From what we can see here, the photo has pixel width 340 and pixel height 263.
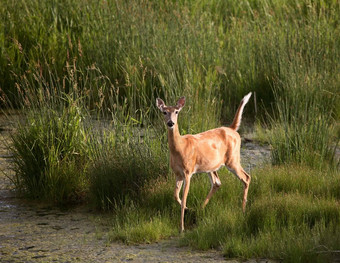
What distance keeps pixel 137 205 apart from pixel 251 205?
43.3 inches

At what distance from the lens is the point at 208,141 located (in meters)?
6.24

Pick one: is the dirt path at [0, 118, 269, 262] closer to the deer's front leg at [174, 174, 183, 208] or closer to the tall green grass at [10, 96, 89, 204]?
the tall green grass at [10, 96, 89, 204]

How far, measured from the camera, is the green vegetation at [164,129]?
19.2 ft

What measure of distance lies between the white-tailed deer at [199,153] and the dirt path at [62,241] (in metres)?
0.54

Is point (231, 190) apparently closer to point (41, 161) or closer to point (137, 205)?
point (137, 205)

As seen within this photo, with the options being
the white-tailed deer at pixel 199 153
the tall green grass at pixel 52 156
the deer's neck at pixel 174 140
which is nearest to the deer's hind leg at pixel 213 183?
the white-tailed deer at pixel 199 153

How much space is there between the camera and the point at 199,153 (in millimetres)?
6094

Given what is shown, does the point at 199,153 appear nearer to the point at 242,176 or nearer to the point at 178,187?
the point at 178,187

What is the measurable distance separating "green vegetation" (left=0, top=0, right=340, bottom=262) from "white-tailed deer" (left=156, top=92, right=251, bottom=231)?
271mm

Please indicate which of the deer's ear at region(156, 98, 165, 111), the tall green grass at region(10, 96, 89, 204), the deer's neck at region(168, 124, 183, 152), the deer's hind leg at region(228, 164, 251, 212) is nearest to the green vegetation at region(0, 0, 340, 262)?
the tall green grass at region(10, 96, 89, 204)

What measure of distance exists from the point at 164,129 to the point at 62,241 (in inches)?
79.5

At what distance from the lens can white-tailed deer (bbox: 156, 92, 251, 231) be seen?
19.5 ft

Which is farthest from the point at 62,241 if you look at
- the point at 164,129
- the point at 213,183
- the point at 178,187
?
the point at 164,129

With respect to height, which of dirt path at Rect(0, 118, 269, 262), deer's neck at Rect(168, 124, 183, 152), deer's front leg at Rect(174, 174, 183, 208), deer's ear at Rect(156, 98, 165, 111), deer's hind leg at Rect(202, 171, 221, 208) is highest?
deer's ear at Rect(156, 98, 165, 111)
